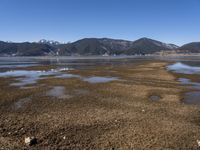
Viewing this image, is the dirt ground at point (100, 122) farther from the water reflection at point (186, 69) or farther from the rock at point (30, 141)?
the water reflection at point (186, 69)

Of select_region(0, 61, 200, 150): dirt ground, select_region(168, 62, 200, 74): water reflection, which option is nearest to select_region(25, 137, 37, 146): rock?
select_region(0, 61, 200, 150): dirt ground

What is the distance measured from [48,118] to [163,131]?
771 centimetres

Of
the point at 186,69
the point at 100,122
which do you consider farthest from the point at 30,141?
the point at 186,69

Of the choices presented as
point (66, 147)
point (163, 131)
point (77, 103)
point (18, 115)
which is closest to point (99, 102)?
point (77, 103)

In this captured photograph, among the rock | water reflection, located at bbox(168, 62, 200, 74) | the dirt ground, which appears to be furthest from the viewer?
water reflection, located at bbox(168, 62, 200, 74)

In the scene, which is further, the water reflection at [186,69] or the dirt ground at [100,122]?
the water reflection at [186,69]

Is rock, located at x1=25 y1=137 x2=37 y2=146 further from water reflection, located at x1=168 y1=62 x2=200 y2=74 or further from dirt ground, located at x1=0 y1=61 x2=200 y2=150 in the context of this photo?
water reflection, located at x1=168 y1=62 x2=200 y2=74

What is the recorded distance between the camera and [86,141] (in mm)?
11391

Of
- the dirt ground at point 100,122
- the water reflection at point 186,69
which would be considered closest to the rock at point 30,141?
the dirt ground at point 100,122

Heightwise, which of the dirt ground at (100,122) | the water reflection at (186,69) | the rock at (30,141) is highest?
the rock at (30,141)

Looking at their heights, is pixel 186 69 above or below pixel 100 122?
below

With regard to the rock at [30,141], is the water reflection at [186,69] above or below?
below

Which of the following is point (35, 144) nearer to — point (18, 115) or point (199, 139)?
point (18, 115)

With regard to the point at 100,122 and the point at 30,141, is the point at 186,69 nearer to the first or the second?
the point at 100,122
